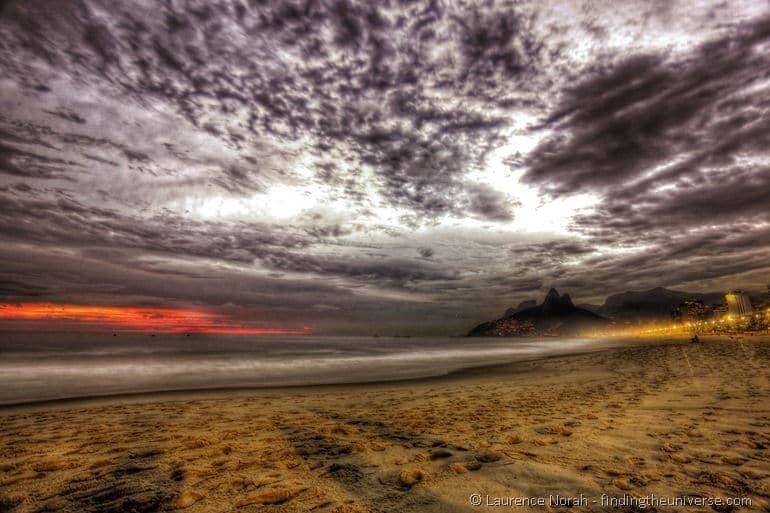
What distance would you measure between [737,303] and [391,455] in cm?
14438

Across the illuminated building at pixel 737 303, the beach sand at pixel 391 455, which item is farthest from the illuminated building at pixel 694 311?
the beach sand at pixel 391 455

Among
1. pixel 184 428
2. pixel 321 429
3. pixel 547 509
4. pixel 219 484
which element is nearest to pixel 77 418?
pixel 184 428

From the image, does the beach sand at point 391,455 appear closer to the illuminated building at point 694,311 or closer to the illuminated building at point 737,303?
the illuminated building at point 694,311

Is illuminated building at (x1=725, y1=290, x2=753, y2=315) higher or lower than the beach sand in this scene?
higher

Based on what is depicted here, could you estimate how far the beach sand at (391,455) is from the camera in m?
3.81

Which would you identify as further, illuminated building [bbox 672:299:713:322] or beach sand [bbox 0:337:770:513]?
illuminated building [bbox 672:299:713:322]

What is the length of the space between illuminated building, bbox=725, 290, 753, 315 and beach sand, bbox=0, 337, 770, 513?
431 ft

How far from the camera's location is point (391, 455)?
17.1ft

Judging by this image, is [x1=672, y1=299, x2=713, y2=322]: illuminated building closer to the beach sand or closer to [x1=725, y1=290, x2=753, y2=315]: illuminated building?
→ [x1=725, y1=290, x2=753, y2=315]: illuminated building

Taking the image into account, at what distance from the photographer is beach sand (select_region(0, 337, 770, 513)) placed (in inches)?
150

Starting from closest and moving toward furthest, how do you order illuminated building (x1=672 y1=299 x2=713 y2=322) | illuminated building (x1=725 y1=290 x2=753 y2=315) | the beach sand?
the beach sand, illuminated building (x1=725 y1=290 x2=753 y2=315), illuminated building (x1=672 y1=299 x2=713 y2=322)

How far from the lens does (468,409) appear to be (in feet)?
30.2

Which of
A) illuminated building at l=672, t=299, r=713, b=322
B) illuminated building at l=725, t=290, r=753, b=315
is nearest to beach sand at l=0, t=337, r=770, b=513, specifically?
illuminated building at l=672, t=299, r=713, b=322

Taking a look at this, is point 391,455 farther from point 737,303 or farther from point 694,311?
point 694,311
